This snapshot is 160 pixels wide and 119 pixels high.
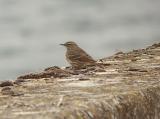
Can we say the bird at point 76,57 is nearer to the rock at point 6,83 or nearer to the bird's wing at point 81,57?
the bird's wing at point 81,57

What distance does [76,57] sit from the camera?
11.0 m

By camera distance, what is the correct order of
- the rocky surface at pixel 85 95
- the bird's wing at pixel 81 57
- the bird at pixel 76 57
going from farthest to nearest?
the bird's wing at pixel 81 57
the bird at pixel 76 57
the rocky surface at pixel 85 95

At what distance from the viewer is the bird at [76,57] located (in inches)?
393

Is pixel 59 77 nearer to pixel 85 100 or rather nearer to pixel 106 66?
pixel 106 66

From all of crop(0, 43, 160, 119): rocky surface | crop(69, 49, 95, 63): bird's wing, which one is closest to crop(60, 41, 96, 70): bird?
crop(69, 49, 95, 63): bird's wing

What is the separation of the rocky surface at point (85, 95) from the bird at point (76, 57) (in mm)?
2079

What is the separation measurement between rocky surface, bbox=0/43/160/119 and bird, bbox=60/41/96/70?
2.08 m

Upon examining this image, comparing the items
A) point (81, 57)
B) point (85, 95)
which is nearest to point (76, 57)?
point (81, 57)

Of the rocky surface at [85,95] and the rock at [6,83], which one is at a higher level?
the rock at [6,83]

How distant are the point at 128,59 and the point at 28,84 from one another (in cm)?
271

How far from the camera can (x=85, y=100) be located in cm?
527

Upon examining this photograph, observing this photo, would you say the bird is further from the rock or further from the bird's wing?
the rock

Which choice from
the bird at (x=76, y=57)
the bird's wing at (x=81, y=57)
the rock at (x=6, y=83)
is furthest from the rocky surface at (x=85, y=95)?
the bird's wing at (x=81, y=57)

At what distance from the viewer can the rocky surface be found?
4.95 meters
